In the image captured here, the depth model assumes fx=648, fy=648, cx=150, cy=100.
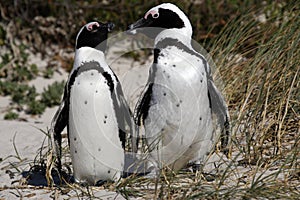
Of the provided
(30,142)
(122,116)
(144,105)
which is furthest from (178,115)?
(30,142)

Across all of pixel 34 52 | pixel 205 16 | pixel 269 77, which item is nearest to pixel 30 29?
pixel 34 52

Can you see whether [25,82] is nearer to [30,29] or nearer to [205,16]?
[30,29]

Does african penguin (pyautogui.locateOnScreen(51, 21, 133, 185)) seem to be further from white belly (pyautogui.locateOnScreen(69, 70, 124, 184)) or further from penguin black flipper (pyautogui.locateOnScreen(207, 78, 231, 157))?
penguin black flipper (pyautogui.locateOnScreen(207, 78, 231, 157))

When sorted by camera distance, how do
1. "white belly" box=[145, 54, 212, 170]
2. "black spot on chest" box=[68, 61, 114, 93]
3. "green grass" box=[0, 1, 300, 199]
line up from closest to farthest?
"green grass" box=[0, 1, 300, 199] < "white belly" box=[145, 54, 212, 170] < "black spot on chest" box=[68, 61, 114, 93]

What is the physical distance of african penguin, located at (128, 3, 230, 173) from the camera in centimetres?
333

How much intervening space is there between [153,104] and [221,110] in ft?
1.42

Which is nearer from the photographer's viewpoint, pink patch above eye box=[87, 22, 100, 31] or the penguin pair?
the penguin pair

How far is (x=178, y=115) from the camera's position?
11.0 ft

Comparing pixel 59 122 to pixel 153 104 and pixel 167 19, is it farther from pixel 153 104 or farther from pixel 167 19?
pixel 167 19

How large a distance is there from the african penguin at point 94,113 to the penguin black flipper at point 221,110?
Answer: 1.53ft

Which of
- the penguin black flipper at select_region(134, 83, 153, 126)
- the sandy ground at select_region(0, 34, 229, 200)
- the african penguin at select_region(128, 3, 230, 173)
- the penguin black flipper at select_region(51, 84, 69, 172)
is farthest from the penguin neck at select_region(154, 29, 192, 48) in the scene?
the sandy ground at select_region(0, 34, 229, 200)

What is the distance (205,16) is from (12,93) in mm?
2300

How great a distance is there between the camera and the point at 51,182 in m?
3.60

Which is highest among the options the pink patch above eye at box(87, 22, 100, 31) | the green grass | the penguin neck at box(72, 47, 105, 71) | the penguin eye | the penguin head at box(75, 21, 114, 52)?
the penguin eye
